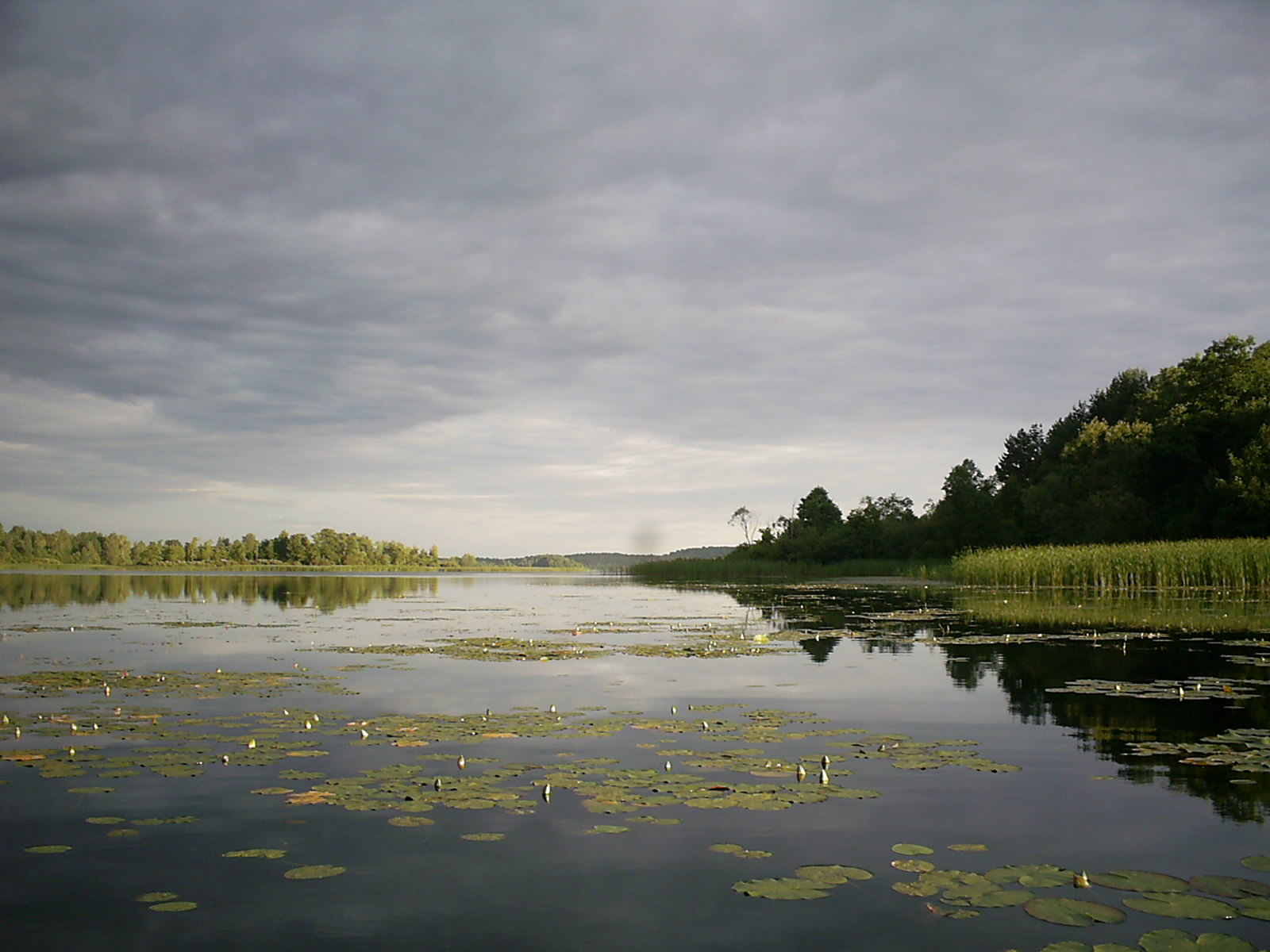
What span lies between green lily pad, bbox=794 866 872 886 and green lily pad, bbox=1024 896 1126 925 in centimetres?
99

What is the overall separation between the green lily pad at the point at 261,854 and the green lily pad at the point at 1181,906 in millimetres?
5353

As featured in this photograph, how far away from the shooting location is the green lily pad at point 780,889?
5352 millimetres

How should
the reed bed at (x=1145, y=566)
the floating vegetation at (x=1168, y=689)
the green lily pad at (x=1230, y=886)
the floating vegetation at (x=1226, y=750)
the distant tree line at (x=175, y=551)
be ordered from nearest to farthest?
1. the green lily pad at (x=1230, y=886)
2. the floating vegetation at (x=1226, y=750)
3. the floating vegetation at (x=1168, y=689)
4. the reed bed at (x=1145, y=566)
5. the distant tree line at (x=175, y=551)

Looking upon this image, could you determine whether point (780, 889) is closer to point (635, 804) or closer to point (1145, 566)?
point (635, 804)

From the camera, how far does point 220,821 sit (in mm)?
6891

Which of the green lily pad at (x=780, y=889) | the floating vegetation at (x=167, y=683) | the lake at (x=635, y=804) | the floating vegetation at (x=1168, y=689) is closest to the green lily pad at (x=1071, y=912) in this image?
the lake at (x=635, y=804)

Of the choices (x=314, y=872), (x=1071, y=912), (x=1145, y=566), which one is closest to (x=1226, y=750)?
(x=1071, y=912)

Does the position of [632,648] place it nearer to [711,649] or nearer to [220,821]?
[711,649]

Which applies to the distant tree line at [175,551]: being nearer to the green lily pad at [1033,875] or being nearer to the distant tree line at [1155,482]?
the distant tree line at [1155,482]

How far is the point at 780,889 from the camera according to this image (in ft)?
17.8

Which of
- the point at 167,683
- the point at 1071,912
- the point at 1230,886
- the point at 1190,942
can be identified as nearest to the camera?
the point at 1190,942

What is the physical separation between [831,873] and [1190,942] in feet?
6.39

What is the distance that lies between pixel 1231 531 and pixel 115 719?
6372 centimetres

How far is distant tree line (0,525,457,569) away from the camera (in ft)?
522
